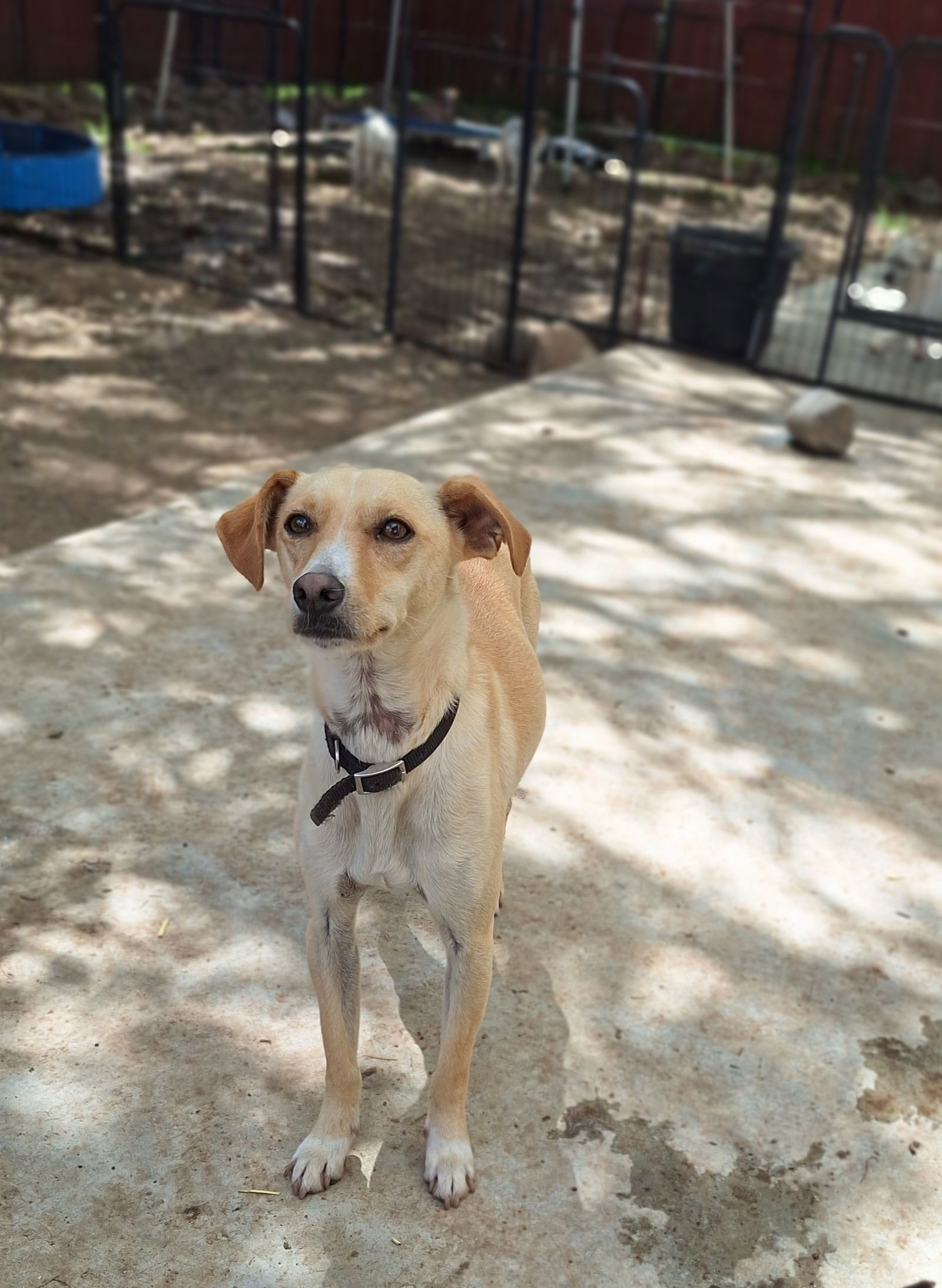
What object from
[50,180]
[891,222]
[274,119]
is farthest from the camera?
[891,222]

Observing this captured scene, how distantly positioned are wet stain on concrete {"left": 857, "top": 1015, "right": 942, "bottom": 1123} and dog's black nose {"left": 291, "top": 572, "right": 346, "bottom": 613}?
162 centimetres

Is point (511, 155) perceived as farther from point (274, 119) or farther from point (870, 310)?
point (870, 310)

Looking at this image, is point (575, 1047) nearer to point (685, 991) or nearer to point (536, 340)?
point (685, 991)

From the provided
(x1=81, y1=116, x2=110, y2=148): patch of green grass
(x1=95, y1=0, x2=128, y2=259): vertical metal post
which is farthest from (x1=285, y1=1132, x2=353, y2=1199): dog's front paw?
(x1=81, y1=116, x2=110, y2=148): patch of green grass

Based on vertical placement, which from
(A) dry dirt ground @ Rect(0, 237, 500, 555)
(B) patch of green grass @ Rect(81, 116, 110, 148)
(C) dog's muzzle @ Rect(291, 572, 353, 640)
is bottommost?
(A) dry dirt ground @ Rect(0, 237, 500, 555)

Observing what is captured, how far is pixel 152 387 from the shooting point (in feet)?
24.4

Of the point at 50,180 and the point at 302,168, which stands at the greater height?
the point at 302,168

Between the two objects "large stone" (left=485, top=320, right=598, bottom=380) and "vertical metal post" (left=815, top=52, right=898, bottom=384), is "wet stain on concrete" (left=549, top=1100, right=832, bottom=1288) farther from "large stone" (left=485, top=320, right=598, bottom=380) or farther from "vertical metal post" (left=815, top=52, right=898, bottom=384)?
"large stone" (left=485, top=320, right=598, bottom=380)

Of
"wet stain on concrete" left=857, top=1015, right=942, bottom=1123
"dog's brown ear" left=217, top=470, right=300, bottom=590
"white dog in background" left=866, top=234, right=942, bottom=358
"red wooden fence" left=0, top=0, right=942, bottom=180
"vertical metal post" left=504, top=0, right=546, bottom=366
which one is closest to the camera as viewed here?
"dog's brown ear" left=217, top=470, right=300, bottom=590

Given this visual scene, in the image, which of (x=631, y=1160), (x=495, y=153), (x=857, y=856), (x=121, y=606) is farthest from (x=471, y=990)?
(x=495, y=153)

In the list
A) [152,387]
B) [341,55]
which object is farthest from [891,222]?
[152,387]

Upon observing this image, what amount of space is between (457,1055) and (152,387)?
232 inches

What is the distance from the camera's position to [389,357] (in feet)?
27.5

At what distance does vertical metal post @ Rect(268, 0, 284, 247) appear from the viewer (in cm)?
909
